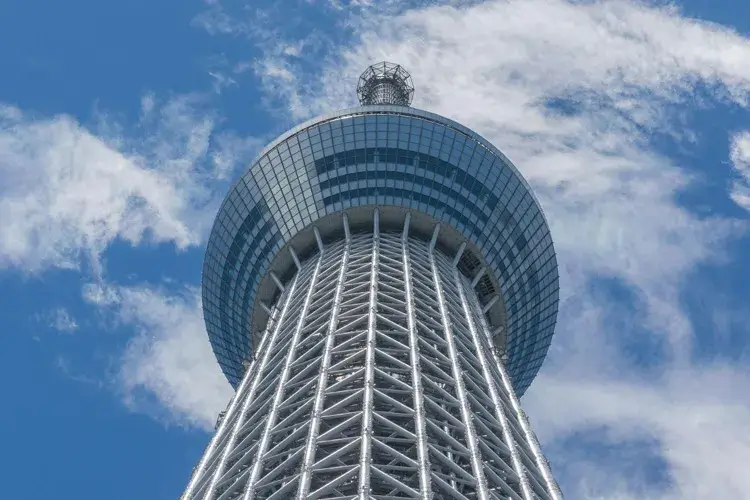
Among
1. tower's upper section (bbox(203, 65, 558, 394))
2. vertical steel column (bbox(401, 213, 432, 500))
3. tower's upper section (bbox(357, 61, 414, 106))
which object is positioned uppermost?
tower's upper section (bbox(357, 61, 414, 106))

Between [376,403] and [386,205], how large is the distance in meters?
31.2

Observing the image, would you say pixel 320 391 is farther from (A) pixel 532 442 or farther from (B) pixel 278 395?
(A) pixel 532 442

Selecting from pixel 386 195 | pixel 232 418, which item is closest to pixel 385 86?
pixel 386 195

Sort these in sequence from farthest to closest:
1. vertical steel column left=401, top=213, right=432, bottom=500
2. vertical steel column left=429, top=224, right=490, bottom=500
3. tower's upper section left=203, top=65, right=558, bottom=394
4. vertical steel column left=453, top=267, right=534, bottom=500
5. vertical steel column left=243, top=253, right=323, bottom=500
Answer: tower's upper section left=203, top=65, right=558, bottom=394 < vertical steel column left=453, top=267, right=534, bottom=500 < vertical steel column left=243, top=253, right=323, bottom=500 < vertical steel column left=429, top=224, right=490, bottom=500 < vertical steel column left=401, top=213, right=432, bottom=500

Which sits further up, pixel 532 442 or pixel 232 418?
pixel 232 418

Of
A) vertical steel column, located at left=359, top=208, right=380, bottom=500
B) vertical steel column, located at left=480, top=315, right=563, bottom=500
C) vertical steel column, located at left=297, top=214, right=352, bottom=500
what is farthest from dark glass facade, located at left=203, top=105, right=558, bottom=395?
vertical steel column, located at left=480, top=315, right=563, bottom=500

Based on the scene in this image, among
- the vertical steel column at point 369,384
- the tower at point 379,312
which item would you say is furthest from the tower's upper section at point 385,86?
the vertical steel column at point 369,384

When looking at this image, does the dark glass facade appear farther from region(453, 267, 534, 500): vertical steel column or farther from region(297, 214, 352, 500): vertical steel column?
region(297, 214, 352, 500): vertical steel column

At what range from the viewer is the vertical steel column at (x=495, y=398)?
164ft

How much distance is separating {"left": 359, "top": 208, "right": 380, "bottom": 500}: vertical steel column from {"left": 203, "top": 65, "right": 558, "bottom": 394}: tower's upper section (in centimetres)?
551

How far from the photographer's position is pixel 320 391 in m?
53.9

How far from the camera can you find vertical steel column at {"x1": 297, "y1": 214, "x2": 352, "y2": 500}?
43844 mm

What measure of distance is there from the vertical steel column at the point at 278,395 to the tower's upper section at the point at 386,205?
6.24m

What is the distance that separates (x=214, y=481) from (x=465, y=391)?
15.6 meters
